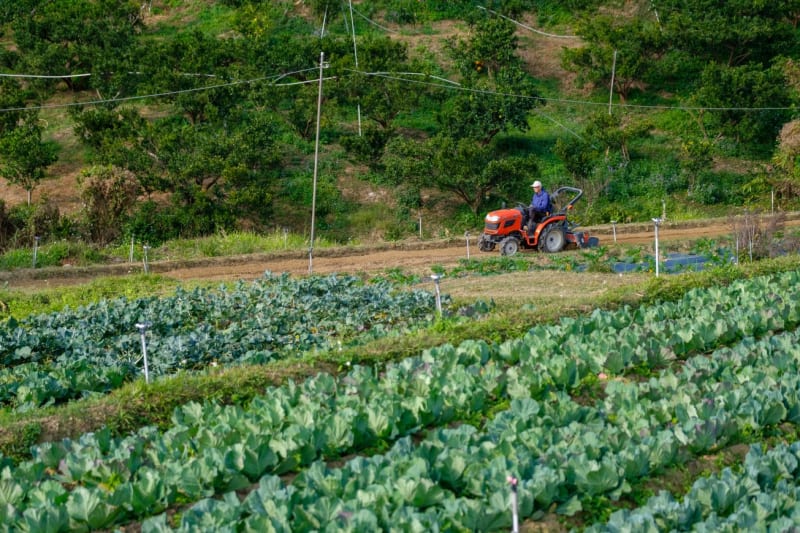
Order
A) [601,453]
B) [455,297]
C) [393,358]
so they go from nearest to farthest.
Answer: [601,453] → [393,358] → [455,297]

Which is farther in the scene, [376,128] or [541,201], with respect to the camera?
[376,128]

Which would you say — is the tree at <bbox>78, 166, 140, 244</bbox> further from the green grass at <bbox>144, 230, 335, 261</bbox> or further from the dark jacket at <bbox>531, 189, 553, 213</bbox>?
the dark jacket at <bbox>531, 189, 553, 213</bbox>

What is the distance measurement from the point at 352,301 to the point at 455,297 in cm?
187

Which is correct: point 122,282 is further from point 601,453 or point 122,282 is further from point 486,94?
point 486,94

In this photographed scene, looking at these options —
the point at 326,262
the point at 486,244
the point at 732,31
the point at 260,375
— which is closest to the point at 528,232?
the point at 486,244

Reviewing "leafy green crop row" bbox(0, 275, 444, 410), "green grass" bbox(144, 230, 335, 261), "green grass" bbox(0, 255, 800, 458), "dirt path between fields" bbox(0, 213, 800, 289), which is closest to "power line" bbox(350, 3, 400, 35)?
"green grass" bbox(144, 230, 335, 261)

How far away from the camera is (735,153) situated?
35.3 meters

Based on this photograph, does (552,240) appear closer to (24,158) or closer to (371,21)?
(24,158)

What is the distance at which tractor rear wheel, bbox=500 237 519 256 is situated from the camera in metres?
20.2

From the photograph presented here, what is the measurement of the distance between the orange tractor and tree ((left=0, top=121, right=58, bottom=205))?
16.0 metres

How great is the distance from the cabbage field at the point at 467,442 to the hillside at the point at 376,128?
1794cm

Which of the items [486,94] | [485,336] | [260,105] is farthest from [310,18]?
[485,336]

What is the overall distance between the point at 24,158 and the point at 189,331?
19.4m

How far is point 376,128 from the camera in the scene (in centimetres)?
3278
